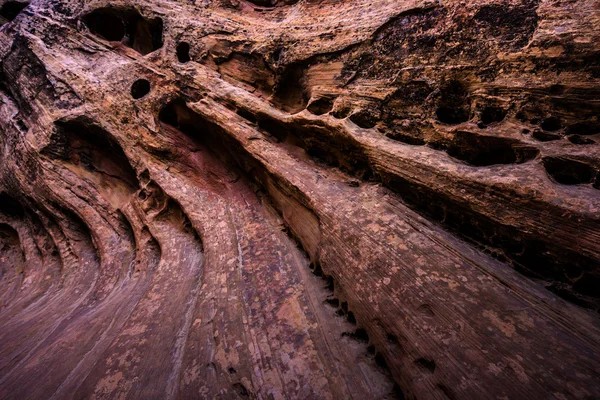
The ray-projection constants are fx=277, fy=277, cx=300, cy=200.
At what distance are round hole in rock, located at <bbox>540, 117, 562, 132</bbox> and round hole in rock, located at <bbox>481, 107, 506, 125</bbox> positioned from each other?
440 mm

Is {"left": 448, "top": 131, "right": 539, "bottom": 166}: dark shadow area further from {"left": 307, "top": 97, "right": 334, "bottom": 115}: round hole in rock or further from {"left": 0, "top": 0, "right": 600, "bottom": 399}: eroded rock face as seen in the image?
{"left": 307, "top": 97, "right": 334, "bottom": 115}: round hole in rock

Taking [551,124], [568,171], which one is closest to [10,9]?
[551,124]

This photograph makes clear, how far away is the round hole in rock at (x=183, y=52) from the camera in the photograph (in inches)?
292

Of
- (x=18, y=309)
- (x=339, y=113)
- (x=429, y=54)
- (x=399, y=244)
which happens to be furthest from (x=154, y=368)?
(x=429, y=54)

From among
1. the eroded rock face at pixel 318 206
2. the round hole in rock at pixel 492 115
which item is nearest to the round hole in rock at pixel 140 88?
the eroded rock face at pixel 318 206

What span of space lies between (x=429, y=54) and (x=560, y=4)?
61.8 inches

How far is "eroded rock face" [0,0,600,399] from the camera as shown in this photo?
2631 millimetres

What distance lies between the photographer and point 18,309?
19.5ft

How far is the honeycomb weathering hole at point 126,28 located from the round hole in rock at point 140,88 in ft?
6.77

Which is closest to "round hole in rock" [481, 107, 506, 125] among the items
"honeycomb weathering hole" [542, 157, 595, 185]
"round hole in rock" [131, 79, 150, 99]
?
"honeycomb weathering hole" [542, 157, 595, 185]

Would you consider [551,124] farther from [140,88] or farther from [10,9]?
[10,9]

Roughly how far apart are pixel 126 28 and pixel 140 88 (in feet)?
9.92

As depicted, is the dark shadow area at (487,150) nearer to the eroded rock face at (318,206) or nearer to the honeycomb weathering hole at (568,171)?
the eroded rock face at (318,206)

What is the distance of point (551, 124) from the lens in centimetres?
335
